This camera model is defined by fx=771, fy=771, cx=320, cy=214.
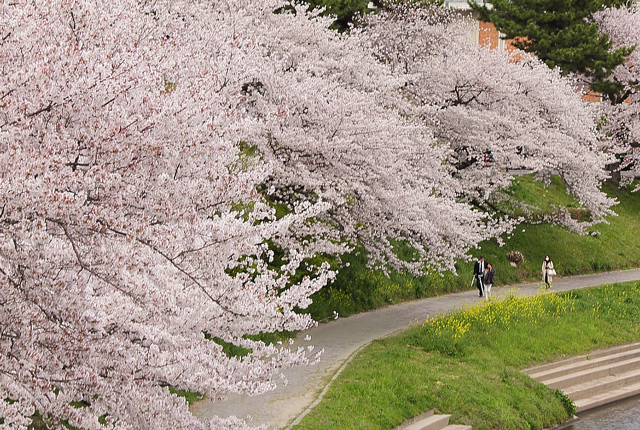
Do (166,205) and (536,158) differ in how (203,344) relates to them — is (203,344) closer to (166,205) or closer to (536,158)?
(166,205)

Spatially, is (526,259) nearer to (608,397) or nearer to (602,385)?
(602,385)

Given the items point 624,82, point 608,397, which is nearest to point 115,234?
point 608,397

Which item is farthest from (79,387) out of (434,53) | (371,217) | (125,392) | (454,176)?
(434,53)

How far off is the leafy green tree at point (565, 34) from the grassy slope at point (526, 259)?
5.80 meters

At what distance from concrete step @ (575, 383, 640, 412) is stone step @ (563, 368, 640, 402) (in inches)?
4.0

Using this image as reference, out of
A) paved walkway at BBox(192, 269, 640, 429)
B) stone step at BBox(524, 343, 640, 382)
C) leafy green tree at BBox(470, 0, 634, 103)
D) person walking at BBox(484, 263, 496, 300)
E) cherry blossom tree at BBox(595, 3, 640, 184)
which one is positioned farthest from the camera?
cherry blossom tree at BBox(595, 3, 640, 184)

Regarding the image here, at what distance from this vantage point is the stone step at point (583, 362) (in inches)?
662

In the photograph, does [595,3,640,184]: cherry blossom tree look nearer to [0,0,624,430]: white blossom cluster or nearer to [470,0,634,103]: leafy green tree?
[470,0,634,103]: leafy green tree

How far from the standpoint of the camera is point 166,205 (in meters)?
6.28

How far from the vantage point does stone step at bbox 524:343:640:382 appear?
55.2 ft

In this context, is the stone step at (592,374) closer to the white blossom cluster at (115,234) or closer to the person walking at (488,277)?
the person walking at (488,277)

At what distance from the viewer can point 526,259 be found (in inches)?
1134

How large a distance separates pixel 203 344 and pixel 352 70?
1274cm

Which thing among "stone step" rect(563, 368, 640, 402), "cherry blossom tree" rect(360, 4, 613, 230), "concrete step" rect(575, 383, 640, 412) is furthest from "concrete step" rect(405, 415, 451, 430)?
"cherry blossom tree" rect(360, 4, 613, 230)
